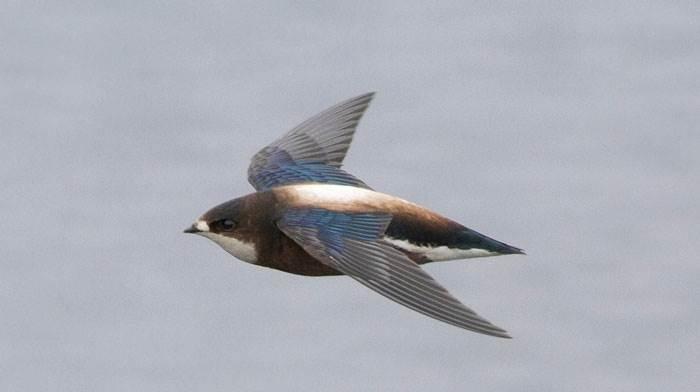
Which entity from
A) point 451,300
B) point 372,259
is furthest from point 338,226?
point 451,300

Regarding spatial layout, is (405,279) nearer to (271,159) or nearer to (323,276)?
(323,276)

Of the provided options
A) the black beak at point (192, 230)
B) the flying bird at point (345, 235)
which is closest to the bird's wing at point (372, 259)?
the flying bird at point (345, 235)

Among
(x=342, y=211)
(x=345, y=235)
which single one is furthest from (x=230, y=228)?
(x=345, y=235)

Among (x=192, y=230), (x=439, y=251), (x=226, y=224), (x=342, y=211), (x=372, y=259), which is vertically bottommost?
(x=372, y=259)

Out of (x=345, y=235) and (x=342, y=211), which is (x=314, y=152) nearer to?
(x=342, y=211)

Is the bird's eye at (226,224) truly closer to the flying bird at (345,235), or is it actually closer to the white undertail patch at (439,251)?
the flying bird at (345,235)

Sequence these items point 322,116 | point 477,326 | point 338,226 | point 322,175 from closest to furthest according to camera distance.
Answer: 1. point 477,326
2. point 338,226
3. point 322,175
4. point 322,116
